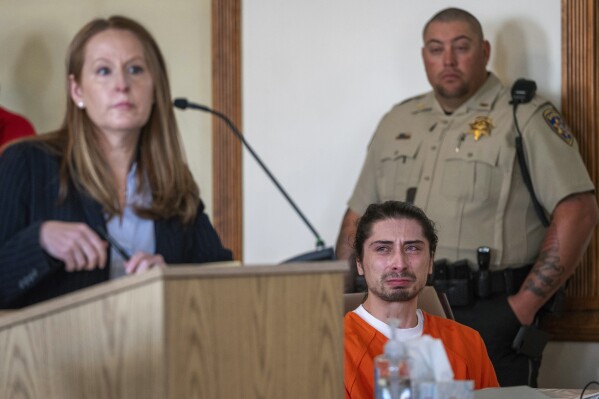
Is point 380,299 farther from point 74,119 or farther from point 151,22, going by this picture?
point 151,22

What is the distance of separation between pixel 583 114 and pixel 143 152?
99.4 inches

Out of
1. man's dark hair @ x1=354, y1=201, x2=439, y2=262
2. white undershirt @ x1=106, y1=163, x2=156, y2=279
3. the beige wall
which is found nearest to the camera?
white undershirt @ x1=106, y1=163, x2=156, y2=279

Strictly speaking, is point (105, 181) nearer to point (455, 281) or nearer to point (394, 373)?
point (394, 373)

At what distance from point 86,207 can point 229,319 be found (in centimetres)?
93

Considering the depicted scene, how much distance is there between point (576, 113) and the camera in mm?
4734

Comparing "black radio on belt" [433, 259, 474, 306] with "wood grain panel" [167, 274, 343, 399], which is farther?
"black radio on belt" [433, 259, 474, 306]

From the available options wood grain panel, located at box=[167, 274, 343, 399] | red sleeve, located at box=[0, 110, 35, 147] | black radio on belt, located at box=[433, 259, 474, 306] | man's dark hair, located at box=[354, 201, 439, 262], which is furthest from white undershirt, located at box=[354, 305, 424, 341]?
red sleeve, located at box=[0, 110, 35, 147]

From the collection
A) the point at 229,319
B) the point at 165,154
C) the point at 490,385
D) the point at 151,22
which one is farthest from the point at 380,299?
the point at 151,22

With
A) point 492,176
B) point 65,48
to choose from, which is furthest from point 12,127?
point 492,176

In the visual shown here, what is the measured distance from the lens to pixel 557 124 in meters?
4.44

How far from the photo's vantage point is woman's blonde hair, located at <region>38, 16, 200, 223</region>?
2.58 meters

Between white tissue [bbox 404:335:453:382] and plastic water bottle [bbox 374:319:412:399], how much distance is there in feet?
0.06

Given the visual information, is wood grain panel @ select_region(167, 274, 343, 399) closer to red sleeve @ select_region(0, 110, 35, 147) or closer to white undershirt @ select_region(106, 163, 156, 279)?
white undershirt @ select_region(106, 163, 156, 279)

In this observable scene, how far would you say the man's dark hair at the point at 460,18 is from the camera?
14.9 ft
